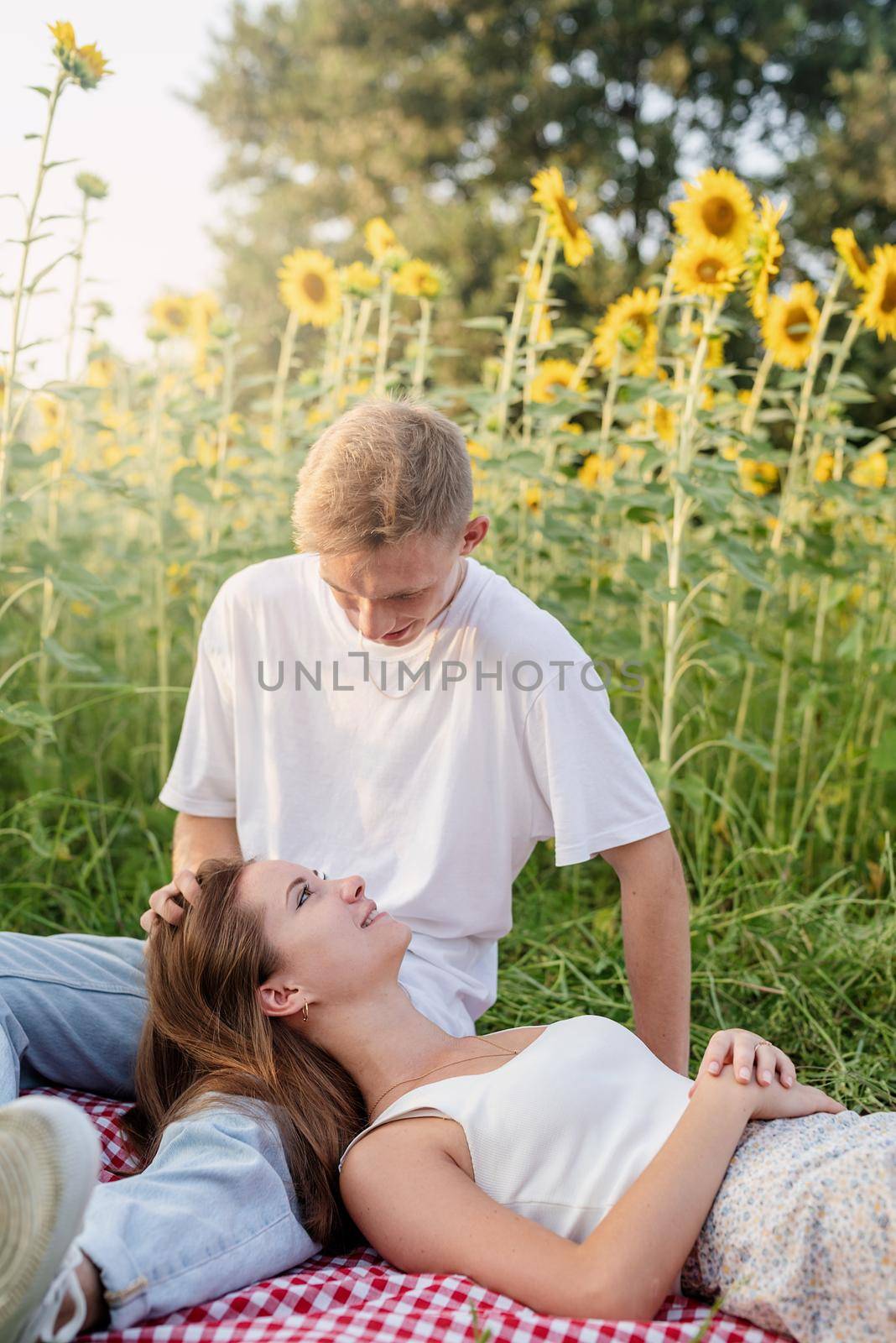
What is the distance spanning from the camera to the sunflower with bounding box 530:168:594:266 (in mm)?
3244

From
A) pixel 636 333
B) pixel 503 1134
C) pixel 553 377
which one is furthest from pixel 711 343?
pixel 503 1134

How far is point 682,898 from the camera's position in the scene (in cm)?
208

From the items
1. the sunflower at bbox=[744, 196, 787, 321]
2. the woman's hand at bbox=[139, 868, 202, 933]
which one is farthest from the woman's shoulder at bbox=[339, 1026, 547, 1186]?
the sunflower at bbox=[744, 196, 787, 321]

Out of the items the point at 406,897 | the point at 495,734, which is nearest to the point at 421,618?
the point at 495,734

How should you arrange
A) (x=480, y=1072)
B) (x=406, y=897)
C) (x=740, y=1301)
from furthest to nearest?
(x=406, y=897), (x=480, y=1072), (x=740, y=1301)

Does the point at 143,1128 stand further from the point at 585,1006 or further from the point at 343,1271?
the point at 585,1006

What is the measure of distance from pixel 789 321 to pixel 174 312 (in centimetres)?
215

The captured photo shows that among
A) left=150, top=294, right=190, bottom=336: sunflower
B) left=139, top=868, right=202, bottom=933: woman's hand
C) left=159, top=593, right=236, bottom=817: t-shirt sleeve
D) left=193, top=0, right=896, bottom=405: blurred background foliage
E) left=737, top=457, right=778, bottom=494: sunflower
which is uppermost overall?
left=193, top=0, right=896, bottom=405: blurred background foliage

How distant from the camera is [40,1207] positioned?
1265mm

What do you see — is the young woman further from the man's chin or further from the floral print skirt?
the man's chin

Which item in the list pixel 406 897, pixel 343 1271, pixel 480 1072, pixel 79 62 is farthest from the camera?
pixel 79 62

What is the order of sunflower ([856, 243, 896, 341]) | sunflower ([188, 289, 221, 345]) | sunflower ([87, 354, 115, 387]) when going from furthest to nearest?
1. sunflower ([87, 354, 115, 387])
2. sunflower ([188, 289, 221, 345])
3. sunflower ([856, 243, 896, 341])

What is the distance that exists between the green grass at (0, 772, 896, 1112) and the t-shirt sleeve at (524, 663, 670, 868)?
630 millimetres

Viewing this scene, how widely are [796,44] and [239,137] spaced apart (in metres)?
7.34
